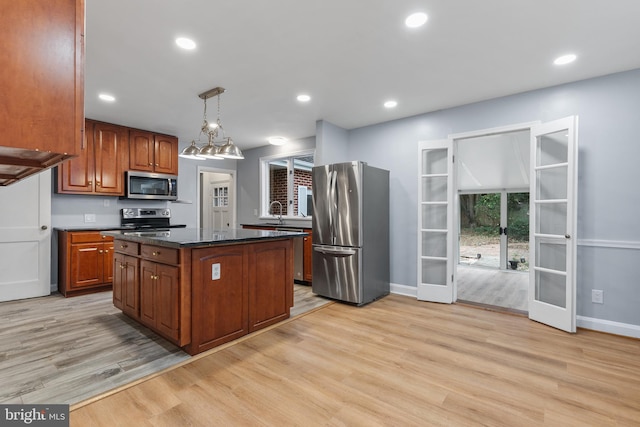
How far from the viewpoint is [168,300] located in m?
2.43

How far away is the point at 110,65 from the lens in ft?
9.04

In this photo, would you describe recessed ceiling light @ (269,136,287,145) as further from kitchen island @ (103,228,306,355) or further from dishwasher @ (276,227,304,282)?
kitchen island @ (103,228,306,355)

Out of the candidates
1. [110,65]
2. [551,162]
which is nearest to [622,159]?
[551,162]

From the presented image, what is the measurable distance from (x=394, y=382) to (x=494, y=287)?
352 cm

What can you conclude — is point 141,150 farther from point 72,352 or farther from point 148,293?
point 72,352

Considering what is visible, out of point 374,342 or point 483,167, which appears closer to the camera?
point 374,342

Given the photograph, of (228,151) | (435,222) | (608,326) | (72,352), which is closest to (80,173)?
(228,151)

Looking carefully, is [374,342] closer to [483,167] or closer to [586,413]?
[586,413]

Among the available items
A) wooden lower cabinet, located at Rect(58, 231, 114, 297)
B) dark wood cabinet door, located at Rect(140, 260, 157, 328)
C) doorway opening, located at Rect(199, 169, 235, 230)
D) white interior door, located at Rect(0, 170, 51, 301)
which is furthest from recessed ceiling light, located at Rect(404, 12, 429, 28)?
doorway opening, located at Rect(199, 169, 235, 230)

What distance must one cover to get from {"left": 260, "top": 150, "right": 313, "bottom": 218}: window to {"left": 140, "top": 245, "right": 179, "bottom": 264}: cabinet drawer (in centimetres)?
306

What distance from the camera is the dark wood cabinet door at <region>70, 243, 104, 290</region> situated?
400 centimetres

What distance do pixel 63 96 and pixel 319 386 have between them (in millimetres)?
2045

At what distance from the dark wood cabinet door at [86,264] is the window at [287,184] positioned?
2.73 meters

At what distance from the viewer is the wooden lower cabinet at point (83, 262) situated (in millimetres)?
3979
